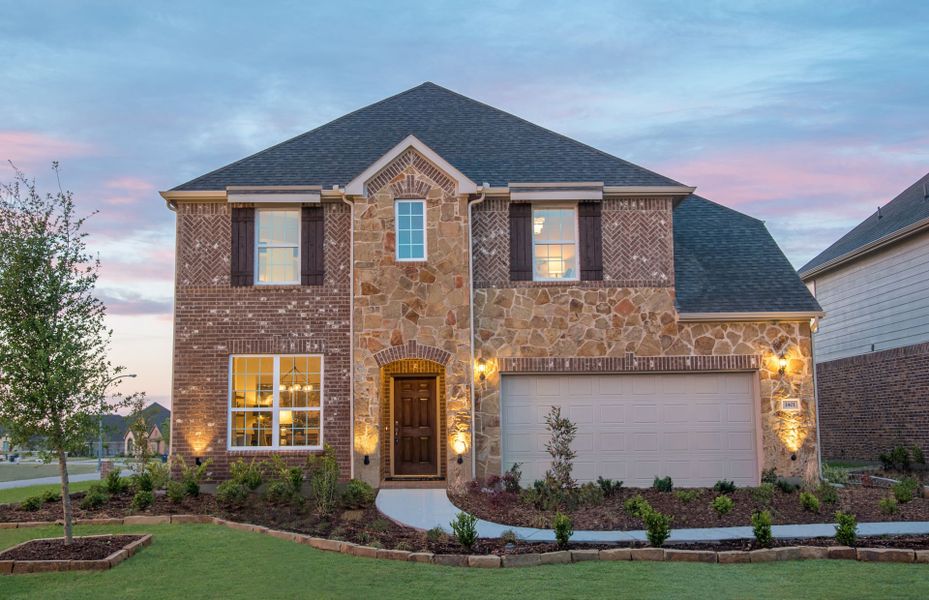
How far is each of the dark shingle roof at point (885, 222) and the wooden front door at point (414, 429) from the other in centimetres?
1283

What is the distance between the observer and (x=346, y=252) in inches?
697

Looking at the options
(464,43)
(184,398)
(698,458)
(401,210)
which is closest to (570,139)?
(464,43)

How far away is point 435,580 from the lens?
10133mm

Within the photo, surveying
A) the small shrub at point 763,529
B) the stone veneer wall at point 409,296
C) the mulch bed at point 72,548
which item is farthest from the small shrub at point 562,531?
the mulch bed at point 72,548

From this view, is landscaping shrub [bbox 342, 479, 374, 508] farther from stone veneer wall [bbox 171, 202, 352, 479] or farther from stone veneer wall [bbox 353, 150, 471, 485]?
stone veneer wall [bbox 171, 202, 352, 479]

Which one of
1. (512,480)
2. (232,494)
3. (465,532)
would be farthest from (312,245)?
(465,532)

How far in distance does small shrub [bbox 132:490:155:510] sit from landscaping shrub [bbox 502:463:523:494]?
6.17 m

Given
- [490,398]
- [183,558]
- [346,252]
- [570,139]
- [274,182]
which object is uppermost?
[570,139]

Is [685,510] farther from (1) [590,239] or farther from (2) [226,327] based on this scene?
(2) [226,327]

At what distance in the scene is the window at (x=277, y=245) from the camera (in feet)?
58.3

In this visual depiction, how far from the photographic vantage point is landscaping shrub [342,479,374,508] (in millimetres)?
15055

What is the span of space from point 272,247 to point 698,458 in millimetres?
9437

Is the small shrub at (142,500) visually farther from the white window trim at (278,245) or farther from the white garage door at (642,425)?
the white garage door at (642,425)

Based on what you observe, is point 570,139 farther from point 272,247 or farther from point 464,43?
point 272,247
